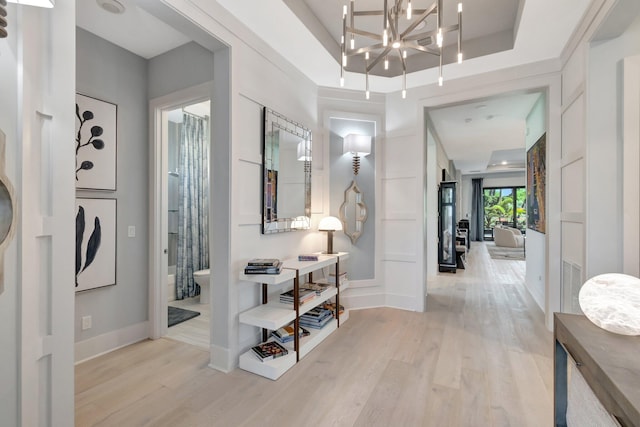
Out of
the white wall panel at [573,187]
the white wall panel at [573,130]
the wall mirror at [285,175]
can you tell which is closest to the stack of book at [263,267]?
the wall mirror at [285,175]

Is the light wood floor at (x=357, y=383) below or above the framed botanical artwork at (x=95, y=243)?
below

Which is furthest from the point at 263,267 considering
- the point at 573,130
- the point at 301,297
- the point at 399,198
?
the point at 573,130

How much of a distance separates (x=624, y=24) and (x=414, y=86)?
1.86 meters

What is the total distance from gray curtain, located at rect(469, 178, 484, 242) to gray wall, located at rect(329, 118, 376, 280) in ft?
35.0

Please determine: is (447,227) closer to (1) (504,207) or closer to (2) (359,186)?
(2) (359,186)

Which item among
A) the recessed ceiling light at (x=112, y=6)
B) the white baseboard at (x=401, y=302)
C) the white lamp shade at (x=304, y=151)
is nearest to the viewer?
the recessed ceiling light at (x=112, y=6)

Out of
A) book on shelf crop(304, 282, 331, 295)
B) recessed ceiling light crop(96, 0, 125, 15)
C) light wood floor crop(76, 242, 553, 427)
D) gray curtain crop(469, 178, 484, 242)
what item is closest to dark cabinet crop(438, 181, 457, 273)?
light wood floor crop(76, 242, 553, 427)

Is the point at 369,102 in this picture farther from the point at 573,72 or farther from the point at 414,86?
the point at 573,72

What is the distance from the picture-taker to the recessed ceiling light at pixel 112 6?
2129 mm

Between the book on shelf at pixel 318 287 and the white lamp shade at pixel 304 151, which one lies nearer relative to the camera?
the book on shelf at pixel 318 287

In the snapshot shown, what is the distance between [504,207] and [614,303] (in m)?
13.2

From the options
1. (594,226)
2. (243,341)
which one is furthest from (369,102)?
(243,341)

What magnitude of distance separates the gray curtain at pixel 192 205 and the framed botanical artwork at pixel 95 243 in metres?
1.57

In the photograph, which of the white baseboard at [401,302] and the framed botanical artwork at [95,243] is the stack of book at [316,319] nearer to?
the white baseboard at [401,302]
